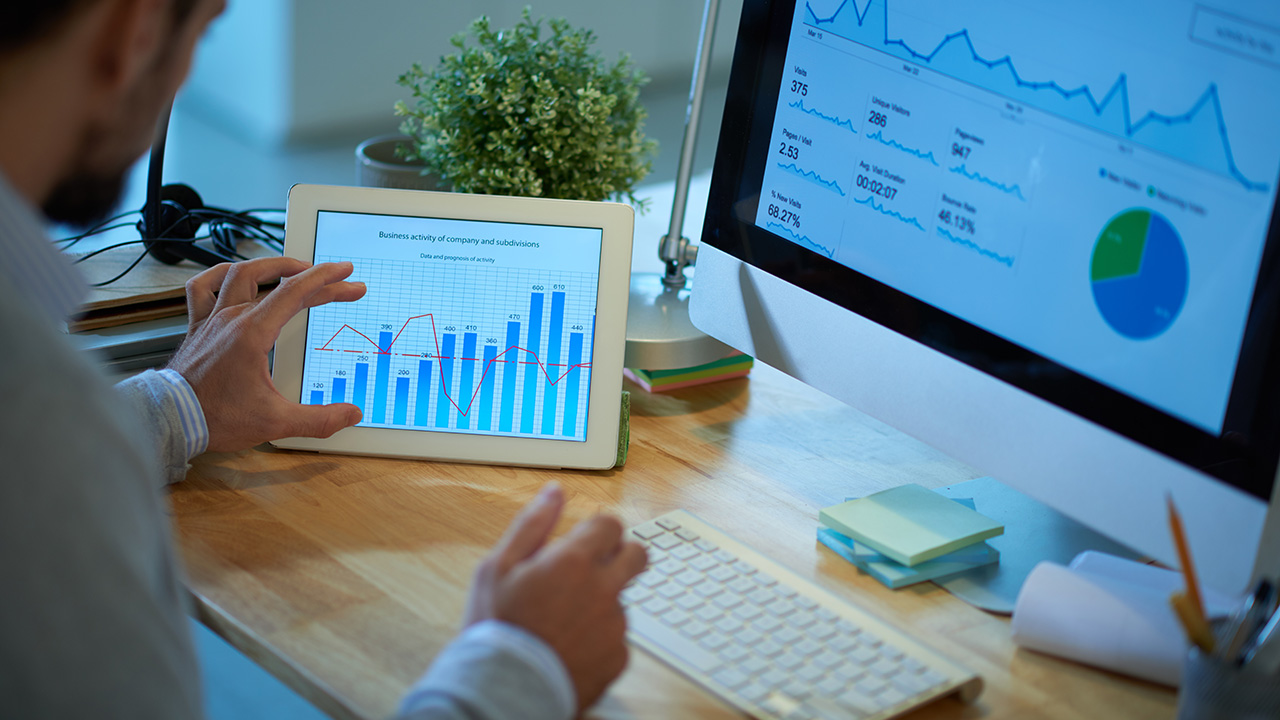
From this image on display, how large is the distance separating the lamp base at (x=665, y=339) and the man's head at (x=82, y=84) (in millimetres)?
574

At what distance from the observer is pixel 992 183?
33.2 inches

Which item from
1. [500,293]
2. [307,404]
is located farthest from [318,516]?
[500,293]

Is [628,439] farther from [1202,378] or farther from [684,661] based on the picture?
[1202,378]

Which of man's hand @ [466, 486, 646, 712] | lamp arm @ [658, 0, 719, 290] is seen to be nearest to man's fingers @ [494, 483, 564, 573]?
man's hand @ [466, 486, 646, 712]

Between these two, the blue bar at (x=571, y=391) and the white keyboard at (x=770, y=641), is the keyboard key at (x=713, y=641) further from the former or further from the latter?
the blue bar at (x=571, y=391)

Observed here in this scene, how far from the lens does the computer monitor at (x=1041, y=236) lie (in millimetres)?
713

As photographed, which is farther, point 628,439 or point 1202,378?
point 628,439

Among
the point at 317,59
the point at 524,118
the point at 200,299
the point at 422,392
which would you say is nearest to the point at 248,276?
the point at 200,299

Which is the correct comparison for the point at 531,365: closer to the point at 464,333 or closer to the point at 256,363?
the point at 464,333

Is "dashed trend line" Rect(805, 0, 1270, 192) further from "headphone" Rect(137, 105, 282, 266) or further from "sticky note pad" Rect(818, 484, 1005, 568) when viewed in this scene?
"headphone" Rect(137, 105, 282, 266)

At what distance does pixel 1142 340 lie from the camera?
0.76m

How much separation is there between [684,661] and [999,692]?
22 centimetres

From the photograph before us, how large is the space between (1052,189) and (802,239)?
0.24 meters

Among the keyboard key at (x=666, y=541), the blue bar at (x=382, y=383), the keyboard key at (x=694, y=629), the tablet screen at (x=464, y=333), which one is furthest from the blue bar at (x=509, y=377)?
the keyboard key at (x=694, y=629)
